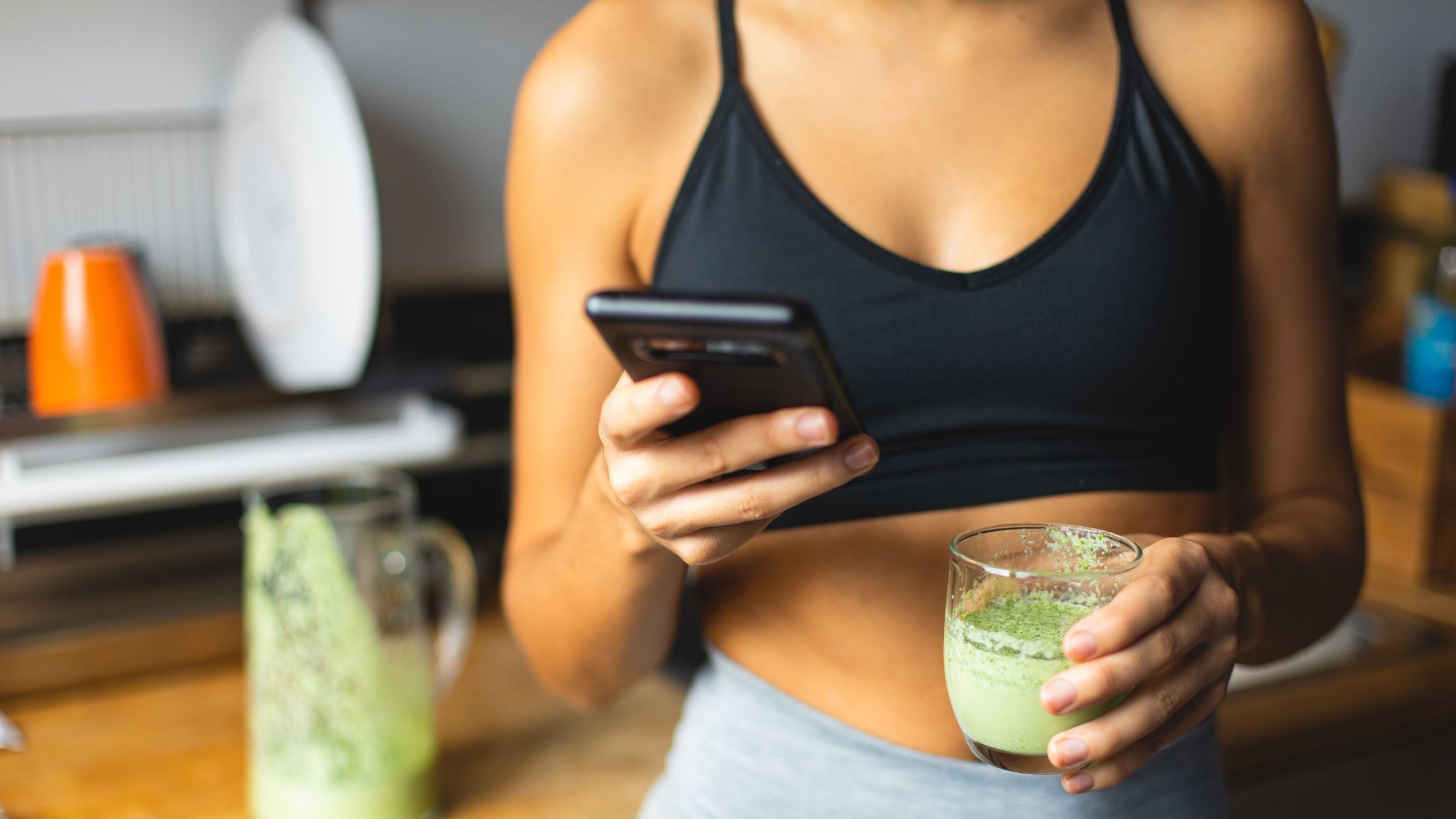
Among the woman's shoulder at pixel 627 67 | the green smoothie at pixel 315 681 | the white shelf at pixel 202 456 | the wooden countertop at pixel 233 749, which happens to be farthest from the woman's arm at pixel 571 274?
the white shelf at pixel 202 456

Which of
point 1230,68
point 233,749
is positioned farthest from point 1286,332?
point 233,749

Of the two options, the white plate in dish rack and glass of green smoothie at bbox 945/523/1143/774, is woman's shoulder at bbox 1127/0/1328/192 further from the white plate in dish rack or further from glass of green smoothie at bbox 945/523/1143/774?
the white plate in dish rack

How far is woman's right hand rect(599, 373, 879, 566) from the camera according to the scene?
56cm

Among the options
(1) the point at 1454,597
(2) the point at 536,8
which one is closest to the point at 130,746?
(2) the point at 536,8

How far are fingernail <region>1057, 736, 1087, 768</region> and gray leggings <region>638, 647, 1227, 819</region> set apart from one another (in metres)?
0.20

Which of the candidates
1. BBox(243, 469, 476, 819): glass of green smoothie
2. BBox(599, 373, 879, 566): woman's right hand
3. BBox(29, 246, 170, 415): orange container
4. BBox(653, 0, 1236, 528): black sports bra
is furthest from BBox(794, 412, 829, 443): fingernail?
BBox(29, 246, 170, 415): orange container

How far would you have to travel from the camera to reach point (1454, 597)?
5.21 ft

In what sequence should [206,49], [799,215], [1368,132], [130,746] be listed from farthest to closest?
[1368,132]
[206,49]
[130,746]
[799,215]

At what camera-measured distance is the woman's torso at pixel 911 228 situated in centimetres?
81

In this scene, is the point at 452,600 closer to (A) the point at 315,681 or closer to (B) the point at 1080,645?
(A) the point at 315,681

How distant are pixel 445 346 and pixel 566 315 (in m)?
0.92

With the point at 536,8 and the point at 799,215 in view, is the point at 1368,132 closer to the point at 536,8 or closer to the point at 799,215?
the point at 536,8

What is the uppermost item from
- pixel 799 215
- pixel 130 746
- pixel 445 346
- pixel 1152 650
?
pixel 799 215

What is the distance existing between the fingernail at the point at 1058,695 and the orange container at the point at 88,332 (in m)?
1.07
